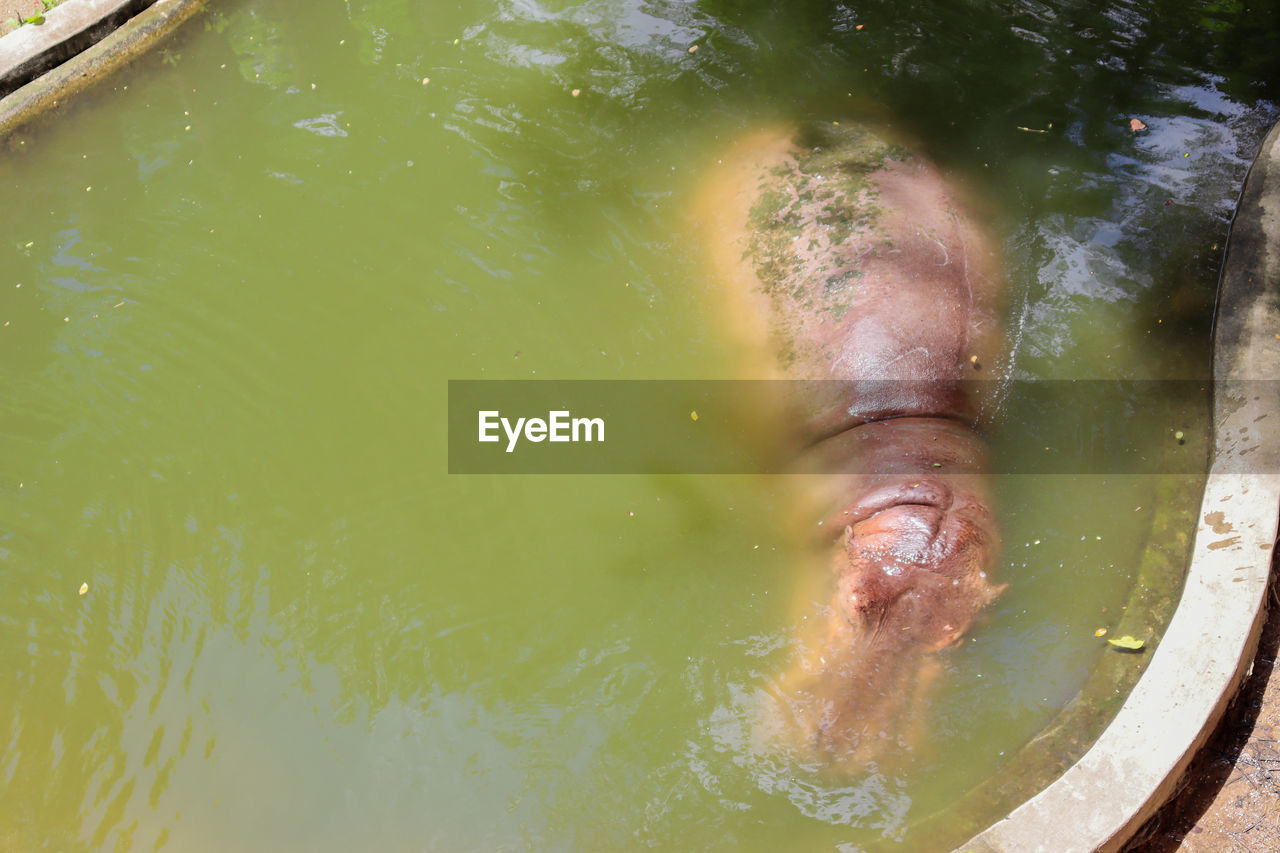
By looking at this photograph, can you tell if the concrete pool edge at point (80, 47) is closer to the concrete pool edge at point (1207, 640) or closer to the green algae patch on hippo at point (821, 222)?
the green algae patch on hippo at point (821, 222)

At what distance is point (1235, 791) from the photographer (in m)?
3.79

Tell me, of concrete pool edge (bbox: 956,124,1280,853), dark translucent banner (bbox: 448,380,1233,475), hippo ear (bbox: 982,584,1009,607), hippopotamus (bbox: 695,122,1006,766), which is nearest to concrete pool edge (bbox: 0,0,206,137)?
dark translucent banner (bbox: 448,380,1233,475)

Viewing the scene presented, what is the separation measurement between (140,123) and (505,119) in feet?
8.89

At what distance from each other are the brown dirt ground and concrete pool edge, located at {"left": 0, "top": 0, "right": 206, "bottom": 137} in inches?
323

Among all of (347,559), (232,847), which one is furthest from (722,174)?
(232,847)

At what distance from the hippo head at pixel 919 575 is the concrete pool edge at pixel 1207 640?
0.77m

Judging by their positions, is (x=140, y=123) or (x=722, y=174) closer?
(x=722, y=174)

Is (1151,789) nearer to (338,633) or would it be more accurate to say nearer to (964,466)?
(964,466)

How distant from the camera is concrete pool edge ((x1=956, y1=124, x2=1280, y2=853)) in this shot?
352 cm

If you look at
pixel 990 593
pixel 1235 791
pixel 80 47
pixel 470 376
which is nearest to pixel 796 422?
pixel 990 593

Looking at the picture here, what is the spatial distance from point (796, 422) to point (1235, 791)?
2.62 meters

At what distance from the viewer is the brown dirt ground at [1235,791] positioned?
3.70m

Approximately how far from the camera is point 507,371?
5211 millimetres

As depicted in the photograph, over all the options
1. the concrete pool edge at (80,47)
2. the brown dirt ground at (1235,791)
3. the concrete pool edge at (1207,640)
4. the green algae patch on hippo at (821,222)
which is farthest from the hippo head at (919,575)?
the concrete pool edge at (80,47)
